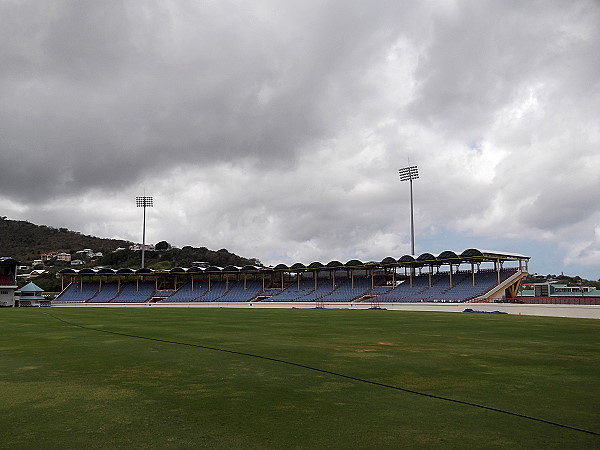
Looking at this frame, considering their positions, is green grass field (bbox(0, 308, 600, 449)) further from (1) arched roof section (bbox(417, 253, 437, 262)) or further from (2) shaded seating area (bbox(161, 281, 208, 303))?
(2) shaded seating area (bbox(161, 281, 208, 303))

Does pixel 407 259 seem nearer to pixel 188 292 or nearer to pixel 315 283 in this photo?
pixel 315 283

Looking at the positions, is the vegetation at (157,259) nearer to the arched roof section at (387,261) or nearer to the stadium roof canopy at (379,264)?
the stadium roof canopy at (379,264)

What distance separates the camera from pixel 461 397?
10.5 meters

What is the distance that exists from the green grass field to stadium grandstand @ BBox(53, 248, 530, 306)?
47.0m

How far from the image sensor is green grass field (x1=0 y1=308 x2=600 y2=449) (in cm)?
772

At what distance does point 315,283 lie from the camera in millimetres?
86438

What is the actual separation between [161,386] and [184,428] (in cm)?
396

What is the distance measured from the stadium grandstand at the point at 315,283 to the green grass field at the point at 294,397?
154ft

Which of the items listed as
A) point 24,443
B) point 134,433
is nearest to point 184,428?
point 134,433

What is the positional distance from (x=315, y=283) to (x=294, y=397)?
76.2 meters

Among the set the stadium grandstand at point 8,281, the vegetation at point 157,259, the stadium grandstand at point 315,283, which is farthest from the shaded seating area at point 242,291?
the vegetation at point 157,259

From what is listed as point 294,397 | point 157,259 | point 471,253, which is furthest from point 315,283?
point 157,259

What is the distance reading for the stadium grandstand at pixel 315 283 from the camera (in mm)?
64562

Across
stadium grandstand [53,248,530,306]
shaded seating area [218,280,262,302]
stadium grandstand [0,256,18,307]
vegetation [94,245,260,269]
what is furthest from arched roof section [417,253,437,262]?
vegetation [94,245,260,269]
